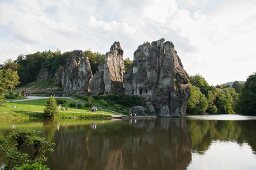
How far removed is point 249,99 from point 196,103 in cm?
1872

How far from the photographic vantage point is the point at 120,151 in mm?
38031

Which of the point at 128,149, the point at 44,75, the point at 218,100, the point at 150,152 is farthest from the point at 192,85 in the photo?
the point at 150,152

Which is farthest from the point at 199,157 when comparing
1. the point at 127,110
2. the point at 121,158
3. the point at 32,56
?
the point at 32,56

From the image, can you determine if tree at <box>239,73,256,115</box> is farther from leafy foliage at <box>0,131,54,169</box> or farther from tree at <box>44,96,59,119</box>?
leafy foliage at <box>0,131,54,169</box>

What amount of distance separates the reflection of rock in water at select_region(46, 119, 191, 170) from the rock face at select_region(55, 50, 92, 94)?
2997 inches

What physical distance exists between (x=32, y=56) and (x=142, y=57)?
289 feet

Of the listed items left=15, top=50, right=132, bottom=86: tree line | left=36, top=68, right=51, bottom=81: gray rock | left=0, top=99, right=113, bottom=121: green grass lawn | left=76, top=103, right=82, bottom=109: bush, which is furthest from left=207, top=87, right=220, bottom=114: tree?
left=36, top=68, right=51, bottom=81: gray rock

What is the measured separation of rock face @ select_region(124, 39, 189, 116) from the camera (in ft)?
372

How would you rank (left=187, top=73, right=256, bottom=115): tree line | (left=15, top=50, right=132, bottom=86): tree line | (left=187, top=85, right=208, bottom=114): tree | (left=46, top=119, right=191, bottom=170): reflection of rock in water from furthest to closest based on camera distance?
(left=15, top=50, right=132, bottom=86): tree line → (left=187, top=85, right=208, bottom=114): tree → (left=187, top=73, right=256, bottom=115): tree line → (left=46, top=119, right=191, bottom=170): reflection of rock in water

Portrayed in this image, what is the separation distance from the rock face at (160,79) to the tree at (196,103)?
25.1ft

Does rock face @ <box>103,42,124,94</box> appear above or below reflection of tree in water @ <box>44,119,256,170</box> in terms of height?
above

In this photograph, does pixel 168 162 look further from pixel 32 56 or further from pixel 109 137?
pixel 32 56

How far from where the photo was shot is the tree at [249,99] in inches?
4636

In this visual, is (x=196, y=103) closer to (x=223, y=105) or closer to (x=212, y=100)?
(x=212, y=100)
